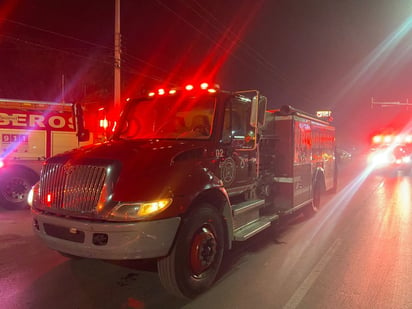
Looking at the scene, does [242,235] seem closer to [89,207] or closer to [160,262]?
[160,262]

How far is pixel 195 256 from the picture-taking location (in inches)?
170

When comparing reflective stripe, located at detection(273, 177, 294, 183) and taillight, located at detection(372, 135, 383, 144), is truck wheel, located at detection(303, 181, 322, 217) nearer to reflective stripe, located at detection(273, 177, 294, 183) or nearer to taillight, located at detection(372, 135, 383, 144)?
reflective stripe, located at detection(273, 177, 294, 183)

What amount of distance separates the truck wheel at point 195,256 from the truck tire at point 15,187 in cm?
716

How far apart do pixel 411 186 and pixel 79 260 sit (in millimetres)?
13685

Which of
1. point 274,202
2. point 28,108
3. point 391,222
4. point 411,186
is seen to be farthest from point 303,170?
point 411,186

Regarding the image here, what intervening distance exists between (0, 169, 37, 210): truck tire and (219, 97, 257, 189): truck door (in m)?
6.79

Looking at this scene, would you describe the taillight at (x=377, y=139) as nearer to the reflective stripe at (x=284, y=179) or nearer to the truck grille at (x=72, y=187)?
the reflective stripe at (x=284, y=179)

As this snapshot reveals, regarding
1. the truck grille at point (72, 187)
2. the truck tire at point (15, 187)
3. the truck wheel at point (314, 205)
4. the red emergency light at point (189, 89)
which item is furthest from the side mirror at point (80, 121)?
the truck wheel at point (314, 205)

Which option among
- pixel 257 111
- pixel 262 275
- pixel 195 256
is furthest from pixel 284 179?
pixel 195 256

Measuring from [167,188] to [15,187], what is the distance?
294 inches

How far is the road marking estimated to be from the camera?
4.11m

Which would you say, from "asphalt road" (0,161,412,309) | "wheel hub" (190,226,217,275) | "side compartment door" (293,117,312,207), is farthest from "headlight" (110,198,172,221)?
"side compartment door" (293,117,312,207)

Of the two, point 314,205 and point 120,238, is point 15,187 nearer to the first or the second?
point 120,238

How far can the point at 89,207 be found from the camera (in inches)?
153
